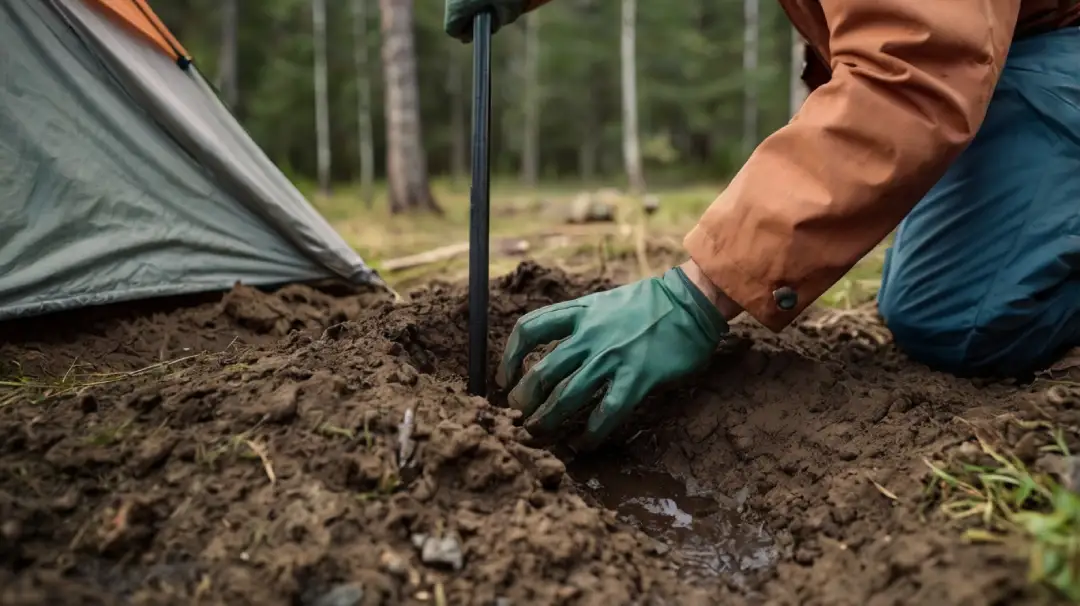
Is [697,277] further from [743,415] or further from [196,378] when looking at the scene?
[196,378]

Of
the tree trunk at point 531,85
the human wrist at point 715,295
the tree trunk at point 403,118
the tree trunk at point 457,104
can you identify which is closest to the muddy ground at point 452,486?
the human wrist at point 715,295

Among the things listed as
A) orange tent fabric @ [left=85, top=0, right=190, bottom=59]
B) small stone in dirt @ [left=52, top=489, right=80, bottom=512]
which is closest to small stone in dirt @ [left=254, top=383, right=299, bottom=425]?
small stone in dirt @ [left=52, top=489, right=80, bottom=512]

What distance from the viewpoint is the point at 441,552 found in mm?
1026

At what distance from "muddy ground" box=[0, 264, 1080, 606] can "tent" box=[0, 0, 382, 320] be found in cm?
31

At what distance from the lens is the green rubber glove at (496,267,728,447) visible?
1.49 m

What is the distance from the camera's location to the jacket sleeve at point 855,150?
1.34 m

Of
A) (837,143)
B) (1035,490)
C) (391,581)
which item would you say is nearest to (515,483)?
(391,581)

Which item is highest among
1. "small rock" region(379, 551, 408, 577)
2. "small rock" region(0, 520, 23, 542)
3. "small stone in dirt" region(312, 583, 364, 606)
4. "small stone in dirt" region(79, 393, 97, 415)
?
"small stone in dirt" region(79, 393, 97, 415)

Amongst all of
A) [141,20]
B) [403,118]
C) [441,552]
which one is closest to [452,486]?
[441,552]

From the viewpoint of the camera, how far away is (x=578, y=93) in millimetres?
16219

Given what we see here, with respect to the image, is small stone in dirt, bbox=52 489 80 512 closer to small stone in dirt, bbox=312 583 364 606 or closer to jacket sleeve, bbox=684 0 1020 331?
small stone in dirt, bbox=312 583 364 606

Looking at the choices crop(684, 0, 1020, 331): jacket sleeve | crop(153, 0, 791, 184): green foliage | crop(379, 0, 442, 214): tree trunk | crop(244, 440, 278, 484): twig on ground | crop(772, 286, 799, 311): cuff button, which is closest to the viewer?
crop(244, 440, 278, 484): twig on ground

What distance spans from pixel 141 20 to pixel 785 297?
6.52 feet

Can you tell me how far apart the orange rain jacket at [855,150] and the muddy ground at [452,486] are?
319mm
